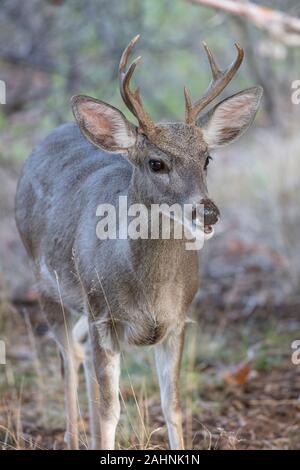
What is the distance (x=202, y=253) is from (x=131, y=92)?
4.59 meters

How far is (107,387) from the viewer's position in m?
4.78

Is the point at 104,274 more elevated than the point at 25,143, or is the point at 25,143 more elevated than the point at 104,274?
the point at 25,143

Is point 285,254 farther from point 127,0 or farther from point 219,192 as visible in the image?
point 127,0

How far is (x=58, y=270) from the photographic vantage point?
5.35m

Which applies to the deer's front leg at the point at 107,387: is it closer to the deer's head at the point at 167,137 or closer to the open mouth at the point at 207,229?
the deer's head at the point at 167,137

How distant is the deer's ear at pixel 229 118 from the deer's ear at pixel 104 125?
432mm

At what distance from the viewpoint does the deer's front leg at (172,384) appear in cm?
486

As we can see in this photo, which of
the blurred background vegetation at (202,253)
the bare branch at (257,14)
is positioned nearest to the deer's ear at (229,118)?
the bare branch at (257,14)

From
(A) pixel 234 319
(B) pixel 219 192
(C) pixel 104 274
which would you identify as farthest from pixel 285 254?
(C) pixel 104 274

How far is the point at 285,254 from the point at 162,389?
12.7 feet

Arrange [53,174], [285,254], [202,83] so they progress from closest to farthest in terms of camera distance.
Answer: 1. [53,174]
2. [285,254]
3. [202,83]

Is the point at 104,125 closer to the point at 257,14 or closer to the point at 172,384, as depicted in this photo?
the point at 172,384

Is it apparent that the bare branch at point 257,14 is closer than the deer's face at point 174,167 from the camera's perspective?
No

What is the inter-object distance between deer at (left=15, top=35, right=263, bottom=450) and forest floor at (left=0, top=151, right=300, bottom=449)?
0.86 ft
